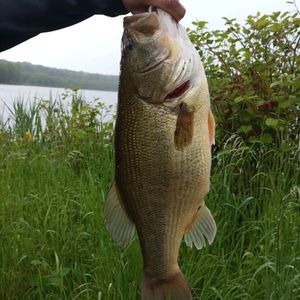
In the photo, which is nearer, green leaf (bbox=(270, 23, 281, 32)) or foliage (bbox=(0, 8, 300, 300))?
foliage (bbox=(0, 8, 300, 300))

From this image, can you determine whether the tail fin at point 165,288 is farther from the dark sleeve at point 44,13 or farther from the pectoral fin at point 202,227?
the dark sleeve at point 44,13

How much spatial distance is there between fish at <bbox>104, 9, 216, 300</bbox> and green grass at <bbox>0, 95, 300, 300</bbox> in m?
0.95

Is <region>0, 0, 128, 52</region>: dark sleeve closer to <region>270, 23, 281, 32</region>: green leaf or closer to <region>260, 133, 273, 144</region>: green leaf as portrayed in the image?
<region>260, 133, 273, 144</region>: green leaf

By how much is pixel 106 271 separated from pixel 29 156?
2.19 metres

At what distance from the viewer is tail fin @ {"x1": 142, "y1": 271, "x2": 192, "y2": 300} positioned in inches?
91.2

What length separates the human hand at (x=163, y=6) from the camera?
213 cm

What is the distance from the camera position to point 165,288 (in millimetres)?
2316

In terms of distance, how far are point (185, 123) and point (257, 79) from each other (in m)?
2.72

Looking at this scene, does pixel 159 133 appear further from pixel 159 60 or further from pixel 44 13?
pixel 44 13

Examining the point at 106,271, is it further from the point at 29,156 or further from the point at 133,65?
the point at 29,156

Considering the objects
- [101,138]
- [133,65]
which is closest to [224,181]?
[101,138]

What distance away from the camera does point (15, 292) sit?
3.49 m

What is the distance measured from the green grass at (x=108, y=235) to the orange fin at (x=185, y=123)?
3.68ft

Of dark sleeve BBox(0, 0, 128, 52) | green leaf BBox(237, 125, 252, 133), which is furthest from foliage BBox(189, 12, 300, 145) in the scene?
dark sleeve BBox(0, 0, 128, 52)
